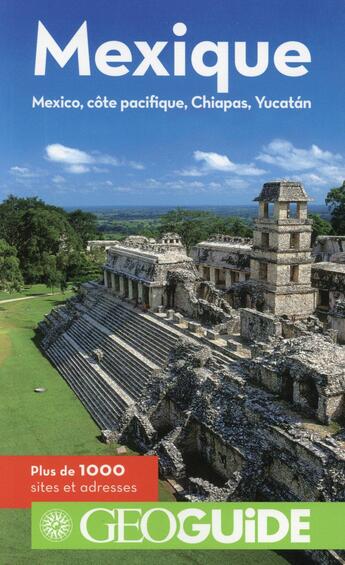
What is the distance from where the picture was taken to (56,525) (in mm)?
9352

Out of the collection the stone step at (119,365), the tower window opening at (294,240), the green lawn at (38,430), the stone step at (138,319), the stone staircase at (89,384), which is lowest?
the green lawn at (38,430)

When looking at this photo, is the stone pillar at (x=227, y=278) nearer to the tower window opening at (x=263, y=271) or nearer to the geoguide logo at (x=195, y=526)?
the tower window opening at (x=263, y=271)

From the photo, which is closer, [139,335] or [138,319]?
[139,335]

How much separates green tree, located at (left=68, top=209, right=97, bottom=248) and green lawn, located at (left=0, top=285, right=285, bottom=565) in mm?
44187

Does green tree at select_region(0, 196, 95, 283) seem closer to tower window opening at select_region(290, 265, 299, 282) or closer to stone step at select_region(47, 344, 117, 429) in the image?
stone step at select_region(47, 344, 117, 429)

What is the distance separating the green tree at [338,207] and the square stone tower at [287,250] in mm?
23851

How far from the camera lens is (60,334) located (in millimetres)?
28469

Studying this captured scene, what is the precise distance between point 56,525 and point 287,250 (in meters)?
18.8

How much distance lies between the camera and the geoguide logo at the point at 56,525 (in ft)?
30.6

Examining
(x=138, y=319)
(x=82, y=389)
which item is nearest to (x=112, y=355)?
(x=82, y=389)

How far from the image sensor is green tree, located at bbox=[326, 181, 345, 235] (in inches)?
1887

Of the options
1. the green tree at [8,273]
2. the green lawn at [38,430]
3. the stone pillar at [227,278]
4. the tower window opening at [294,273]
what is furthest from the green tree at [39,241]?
the tower window opening at [294,273]

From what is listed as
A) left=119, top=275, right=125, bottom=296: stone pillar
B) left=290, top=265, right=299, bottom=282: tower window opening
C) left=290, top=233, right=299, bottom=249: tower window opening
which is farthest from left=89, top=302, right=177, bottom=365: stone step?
left=290, top=233, right=299, bottom=249: tower window opening

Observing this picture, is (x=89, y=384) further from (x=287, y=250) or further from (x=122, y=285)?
(x=287, y=250)
